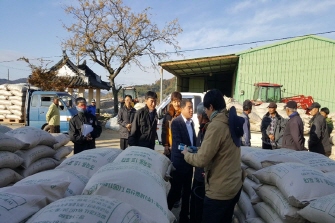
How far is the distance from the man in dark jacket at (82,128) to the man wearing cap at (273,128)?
332 centimetres

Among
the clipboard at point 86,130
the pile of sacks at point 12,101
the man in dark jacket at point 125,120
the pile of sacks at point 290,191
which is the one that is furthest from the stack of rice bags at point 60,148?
the pile of sacks at point 12,101

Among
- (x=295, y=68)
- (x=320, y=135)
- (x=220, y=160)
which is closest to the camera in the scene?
(x=220, y=160)

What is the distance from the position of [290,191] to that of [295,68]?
50.0ft

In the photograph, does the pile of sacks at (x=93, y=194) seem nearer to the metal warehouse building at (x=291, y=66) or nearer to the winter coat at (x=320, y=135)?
the winter coat at (x=320, y=135)

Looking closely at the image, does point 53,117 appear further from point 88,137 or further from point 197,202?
point 197,202

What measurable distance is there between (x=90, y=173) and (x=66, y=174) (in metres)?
0.31

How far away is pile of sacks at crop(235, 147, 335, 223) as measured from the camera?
1.89m

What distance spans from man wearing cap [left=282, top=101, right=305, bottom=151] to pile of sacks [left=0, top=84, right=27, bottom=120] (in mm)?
11710

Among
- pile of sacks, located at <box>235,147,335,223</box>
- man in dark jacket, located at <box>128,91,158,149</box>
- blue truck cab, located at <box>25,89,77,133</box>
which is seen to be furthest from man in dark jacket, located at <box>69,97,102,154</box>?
blue truck cab, located at <box>25,89,77,133</box>

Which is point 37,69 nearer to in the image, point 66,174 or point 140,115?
point 140,115

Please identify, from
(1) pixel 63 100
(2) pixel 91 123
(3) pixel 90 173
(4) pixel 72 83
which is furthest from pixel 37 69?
(3) pixel 90 173

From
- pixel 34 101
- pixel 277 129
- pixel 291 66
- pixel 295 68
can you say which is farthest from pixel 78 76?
pixel 277 129

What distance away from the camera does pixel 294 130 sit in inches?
178

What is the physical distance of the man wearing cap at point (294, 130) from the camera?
4.49 meters
